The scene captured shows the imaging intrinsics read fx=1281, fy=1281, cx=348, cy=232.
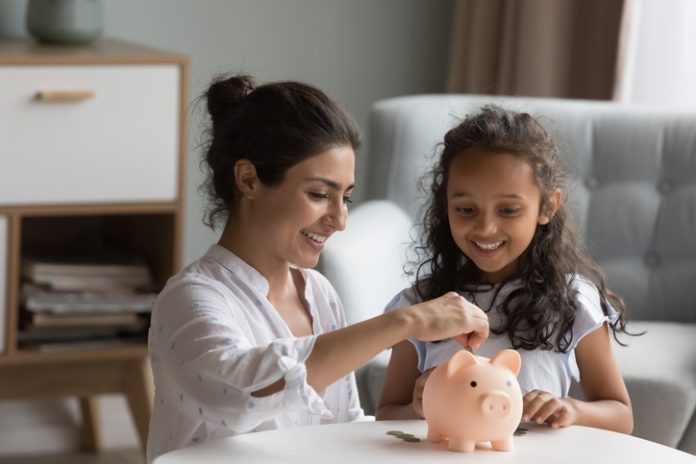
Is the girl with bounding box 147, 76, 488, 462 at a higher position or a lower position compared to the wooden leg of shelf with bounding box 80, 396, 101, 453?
higher

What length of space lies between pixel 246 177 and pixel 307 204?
0.09 meters

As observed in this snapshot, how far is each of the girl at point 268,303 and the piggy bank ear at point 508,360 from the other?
0.04 m

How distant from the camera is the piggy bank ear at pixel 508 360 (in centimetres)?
134

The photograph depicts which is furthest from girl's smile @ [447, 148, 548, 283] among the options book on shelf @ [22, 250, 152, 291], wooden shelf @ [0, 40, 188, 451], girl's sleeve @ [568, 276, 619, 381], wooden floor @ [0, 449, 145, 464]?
wooden floor @ [0, 449, 145, 464]

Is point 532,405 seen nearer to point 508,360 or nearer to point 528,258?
point 508,360

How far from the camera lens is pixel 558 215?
1.71 metres

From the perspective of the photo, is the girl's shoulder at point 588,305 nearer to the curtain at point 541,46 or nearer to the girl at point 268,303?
the girl at point 268,303

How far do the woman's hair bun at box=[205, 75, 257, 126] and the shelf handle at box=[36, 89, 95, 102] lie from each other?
97 centimetres

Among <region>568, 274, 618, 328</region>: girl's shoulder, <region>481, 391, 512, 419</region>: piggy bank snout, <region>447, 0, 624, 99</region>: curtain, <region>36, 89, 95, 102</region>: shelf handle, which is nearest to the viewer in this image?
<region>481, 391, 512, 419</region>: piggy bank snout

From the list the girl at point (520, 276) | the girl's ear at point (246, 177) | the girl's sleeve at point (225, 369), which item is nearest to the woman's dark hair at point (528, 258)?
the girl at point (520, 276)

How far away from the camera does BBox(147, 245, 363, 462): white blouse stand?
4.32 feet

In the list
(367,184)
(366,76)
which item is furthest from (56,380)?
(366,76)

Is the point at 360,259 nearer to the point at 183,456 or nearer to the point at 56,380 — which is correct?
the point at 56,380

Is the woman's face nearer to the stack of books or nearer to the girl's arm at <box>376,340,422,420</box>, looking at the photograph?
the girl's arm at <box>376,340,422,420</box>
